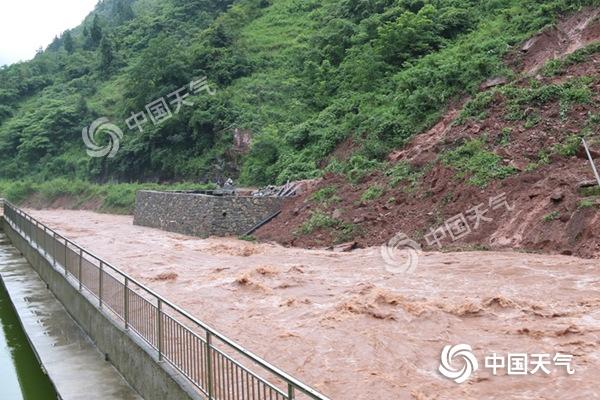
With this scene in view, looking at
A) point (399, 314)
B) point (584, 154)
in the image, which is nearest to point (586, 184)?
point (584, 154)

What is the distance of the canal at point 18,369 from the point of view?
9625mm

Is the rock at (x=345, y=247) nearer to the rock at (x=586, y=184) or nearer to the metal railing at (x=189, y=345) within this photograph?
the rock at (x=586, y=184)

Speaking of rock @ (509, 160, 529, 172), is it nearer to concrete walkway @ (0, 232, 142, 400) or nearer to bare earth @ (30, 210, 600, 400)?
bare earth @ (30, 210, 600, 400)

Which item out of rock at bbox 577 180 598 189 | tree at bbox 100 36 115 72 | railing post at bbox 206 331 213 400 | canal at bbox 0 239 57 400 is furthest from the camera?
tree at bbox 100 36 115 72

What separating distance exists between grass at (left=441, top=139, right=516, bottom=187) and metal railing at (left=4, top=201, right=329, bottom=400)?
11.3 meters

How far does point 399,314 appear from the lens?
10414mm

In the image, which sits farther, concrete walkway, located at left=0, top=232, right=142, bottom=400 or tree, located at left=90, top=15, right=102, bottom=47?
tree, located at left=90, top=15, right=102, bottom=47

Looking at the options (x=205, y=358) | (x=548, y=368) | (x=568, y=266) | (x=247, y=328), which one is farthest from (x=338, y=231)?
(x=205, y=358)

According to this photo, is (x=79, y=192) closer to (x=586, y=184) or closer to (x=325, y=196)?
(x=325, y=196)

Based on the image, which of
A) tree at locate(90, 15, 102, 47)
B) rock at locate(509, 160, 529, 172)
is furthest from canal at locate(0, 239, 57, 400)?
tree at locate(90, 15, 102, 47)

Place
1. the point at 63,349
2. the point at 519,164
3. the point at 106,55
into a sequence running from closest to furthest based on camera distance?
1. the point at 63,349
2. the point at 519,164
3. the point at 106,55

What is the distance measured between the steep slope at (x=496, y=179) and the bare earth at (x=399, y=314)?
4.08 ft

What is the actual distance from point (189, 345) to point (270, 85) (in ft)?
126

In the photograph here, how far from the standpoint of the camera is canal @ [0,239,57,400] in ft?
31.6
